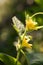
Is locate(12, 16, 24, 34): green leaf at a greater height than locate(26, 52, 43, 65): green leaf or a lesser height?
greater

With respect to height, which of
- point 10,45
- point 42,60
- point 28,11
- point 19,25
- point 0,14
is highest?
point 0,14

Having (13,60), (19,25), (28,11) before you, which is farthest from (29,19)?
(28,11)

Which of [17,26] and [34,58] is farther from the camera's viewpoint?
[34,58]

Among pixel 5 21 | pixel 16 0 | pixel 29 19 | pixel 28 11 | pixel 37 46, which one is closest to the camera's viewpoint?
pixel 29 19

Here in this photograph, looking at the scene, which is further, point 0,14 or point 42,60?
point 0,14

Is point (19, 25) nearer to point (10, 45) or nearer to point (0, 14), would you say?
point (10, 45)

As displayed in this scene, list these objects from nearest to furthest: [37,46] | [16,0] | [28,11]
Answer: [28,11] < [37,46] < [16,0]

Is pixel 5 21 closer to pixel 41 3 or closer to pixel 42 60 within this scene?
pixel 41 3

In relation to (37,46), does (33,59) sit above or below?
below

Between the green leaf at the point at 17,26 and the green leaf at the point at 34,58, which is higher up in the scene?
the green leaf at the point at 17,26
